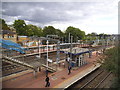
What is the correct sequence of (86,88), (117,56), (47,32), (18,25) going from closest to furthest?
(117,56) → (86,88) → (18,25) → (47,32)

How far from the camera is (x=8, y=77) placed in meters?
11.7

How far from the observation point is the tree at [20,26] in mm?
43353

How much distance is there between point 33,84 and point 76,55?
8544mm

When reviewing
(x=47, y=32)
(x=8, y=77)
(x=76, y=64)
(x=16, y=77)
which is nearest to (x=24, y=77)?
(x=16, y=77)

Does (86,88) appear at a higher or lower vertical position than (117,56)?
lower

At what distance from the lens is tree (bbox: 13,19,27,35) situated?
43353mm

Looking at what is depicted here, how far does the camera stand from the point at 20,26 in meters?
44.4

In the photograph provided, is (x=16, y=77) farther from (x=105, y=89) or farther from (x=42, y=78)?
(x=105, y=89)

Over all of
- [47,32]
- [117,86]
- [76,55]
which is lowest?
[117,86]

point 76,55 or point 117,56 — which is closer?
point 117,56

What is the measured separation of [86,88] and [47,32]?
44072 mm

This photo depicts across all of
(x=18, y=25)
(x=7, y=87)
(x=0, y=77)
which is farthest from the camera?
(x=18, y=25)

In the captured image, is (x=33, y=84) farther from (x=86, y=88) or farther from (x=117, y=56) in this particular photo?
(x=117, y=56)

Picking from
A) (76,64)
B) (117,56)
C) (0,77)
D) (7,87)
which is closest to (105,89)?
(117,56)
